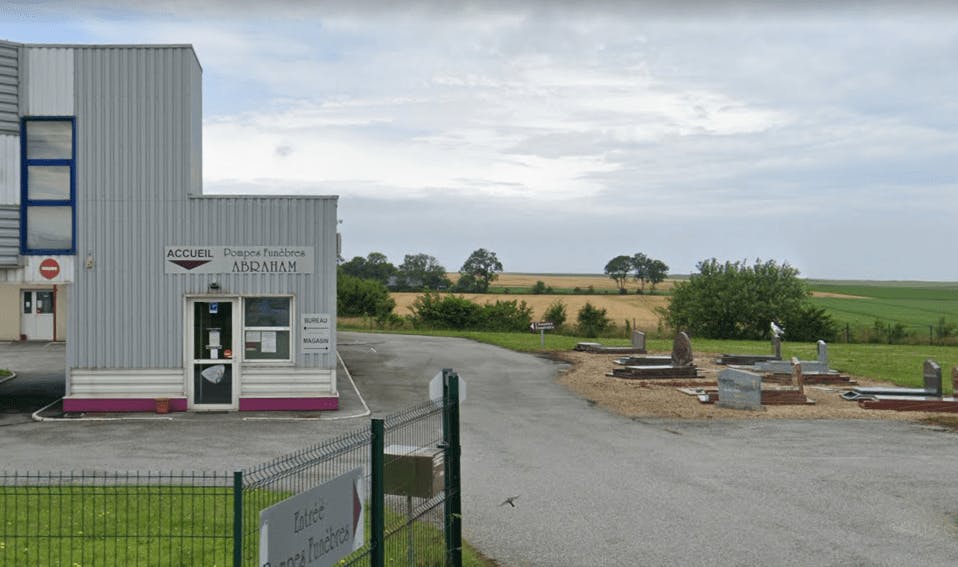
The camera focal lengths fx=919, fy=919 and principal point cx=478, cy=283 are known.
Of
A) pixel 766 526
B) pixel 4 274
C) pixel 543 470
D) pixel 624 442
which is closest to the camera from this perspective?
pixel 766 526

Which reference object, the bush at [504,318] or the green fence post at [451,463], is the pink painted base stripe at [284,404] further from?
the bush at [504,318]

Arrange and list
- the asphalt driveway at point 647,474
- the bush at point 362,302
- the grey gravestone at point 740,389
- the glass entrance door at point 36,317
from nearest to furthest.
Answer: the asphalt driveway at point 647,474
the grey gravestone at point 740,389
the glass entrance door at point 36,317
the bush at point 362,302

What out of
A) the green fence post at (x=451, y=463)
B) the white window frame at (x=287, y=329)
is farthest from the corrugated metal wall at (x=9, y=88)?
the green fence post at (x=451, y=463)

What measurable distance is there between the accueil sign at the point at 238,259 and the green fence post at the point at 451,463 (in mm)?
11556

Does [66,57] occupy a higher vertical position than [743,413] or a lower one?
higher

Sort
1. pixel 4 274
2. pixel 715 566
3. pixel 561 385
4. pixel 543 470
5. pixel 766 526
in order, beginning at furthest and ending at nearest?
pixel 561 385 → pixel 4 274 → pixel 543 470 → pixel 766 526 → pixel 715 566

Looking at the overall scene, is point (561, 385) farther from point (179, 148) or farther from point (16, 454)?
point (16, 454)

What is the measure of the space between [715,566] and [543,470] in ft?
16.2

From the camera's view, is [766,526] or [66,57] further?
[66,57]

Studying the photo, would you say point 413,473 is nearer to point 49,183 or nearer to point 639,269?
point 49,183

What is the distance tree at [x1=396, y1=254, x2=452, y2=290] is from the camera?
107 meters

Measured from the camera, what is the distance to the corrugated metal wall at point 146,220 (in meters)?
19.6

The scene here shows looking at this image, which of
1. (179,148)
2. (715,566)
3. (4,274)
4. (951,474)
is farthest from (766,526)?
(4,274)

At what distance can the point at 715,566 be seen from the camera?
31.0 ft
